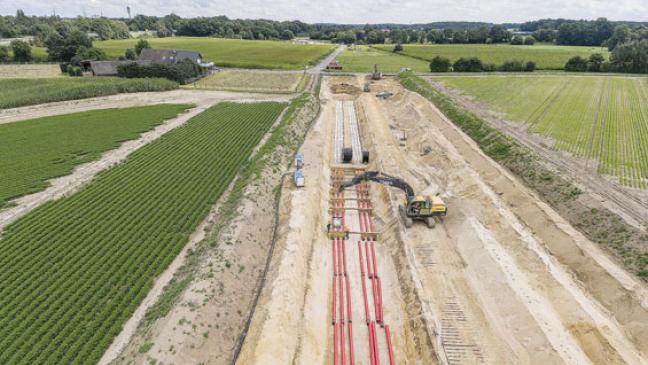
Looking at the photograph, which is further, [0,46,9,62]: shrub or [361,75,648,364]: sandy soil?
[0,46,9,62]: shrub

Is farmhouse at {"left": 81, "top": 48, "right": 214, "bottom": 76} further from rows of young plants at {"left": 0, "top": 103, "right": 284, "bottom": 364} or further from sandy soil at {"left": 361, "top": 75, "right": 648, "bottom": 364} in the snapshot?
sandy soil at {"left": 361, "top": 75, "right": 648, "bottom": 364}

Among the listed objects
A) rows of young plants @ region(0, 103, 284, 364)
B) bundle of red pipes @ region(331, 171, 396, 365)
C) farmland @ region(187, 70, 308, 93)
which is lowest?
bundle of red pipes @ region(331, 171, 396, 365)

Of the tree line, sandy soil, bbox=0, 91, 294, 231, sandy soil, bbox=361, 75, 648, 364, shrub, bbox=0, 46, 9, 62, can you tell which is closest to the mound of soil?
sandy soil, bbox=0, 91, 294, 231

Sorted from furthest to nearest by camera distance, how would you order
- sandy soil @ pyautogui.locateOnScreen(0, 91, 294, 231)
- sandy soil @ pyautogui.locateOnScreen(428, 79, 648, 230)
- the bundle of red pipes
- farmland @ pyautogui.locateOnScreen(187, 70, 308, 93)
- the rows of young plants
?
farmland @ pyautogui.locateOnScreen(187, 70, 308, 93)
sandy soil @ pyautogui.locateOnScreen(0, 91, 294, 231)
sandy soil @ pyautogui.locateOnScreen(428, 79, 648, 230)
the bundle of red pipes
the rows of young plants

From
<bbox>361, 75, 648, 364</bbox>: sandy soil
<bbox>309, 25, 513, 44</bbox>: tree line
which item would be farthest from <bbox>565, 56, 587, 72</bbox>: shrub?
<bbox>309, 25, 513, 44</bbox>: tree line

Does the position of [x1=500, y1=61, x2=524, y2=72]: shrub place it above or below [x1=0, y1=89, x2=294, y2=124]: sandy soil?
above

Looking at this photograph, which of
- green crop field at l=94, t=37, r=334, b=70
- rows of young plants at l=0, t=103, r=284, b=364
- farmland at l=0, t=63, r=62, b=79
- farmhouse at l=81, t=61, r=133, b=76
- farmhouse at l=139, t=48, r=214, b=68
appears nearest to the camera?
rows of young plants at l=0, t=103, r=284, b=364

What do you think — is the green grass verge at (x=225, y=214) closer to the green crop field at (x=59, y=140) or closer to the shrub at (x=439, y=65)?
the green crop field at (x=59, y=140)

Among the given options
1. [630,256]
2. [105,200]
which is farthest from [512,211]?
[105,200]
